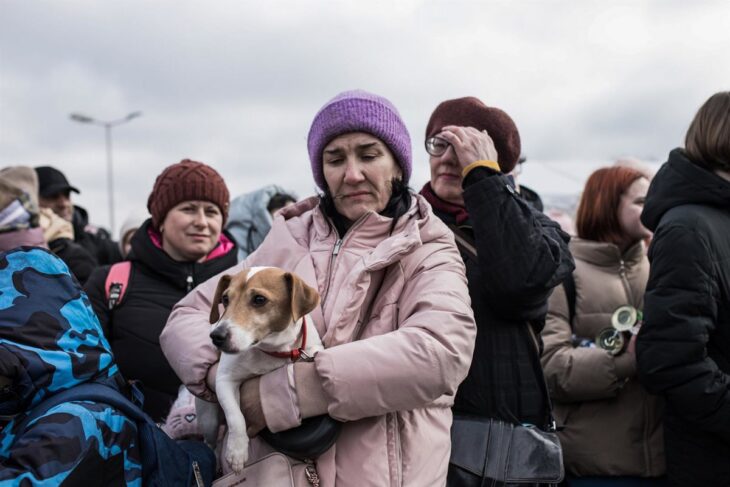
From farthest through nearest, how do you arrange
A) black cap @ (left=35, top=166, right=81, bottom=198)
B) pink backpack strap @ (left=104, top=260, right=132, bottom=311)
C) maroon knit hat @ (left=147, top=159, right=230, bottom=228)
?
1. black cap @ (left=35, top=166, right=81, bottom=198)
2. maroon knit hat @ (left=147, top=159, right=230, bottom=228)
3. pink backpack strap @ (left=104, top=260, right=132, bottom=311)

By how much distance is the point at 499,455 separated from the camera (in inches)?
102

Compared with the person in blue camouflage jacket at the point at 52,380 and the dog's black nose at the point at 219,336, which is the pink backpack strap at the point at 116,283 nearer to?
the person in blue camouflage jacket at the point at 52,380

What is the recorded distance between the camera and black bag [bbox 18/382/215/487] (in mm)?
2129

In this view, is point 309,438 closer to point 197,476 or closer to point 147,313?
point 197,476

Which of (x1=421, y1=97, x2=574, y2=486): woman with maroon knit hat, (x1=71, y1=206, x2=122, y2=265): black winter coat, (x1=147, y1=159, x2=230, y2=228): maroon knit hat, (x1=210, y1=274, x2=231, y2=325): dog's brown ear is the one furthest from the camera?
(x1=71, y1=206, x2=122, y2=265): black winter coat

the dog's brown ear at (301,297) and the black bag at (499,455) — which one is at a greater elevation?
the dog's brown ear at (301,297)

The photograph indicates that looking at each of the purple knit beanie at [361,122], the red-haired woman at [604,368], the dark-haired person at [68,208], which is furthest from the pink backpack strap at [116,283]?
the dark-haired person at [68,208]

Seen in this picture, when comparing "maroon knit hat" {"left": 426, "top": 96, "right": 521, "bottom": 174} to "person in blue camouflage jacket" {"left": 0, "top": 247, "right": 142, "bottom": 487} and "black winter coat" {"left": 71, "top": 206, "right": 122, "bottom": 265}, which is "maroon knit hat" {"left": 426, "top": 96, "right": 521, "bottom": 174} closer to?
"person in blue camouflage jacket" {"left": 0, "top": 247, "right": 142, "bottom": 487}

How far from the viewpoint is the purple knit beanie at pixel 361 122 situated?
2676 mm

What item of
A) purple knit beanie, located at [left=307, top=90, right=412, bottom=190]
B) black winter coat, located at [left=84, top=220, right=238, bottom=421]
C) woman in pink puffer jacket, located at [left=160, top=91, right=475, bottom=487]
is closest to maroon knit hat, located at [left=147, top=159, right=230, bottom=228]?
black winter coat, located at [left=84, top=220, right=238, bottom=421]

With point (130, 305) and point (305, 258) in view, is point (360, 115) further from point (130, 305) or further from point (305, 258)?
point (130, 305)

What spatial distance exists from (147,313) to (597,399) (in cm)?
257

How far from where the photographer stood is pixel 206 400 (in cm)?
254

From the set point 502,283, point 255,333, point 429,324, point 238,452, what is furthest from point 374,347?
point 502,283
